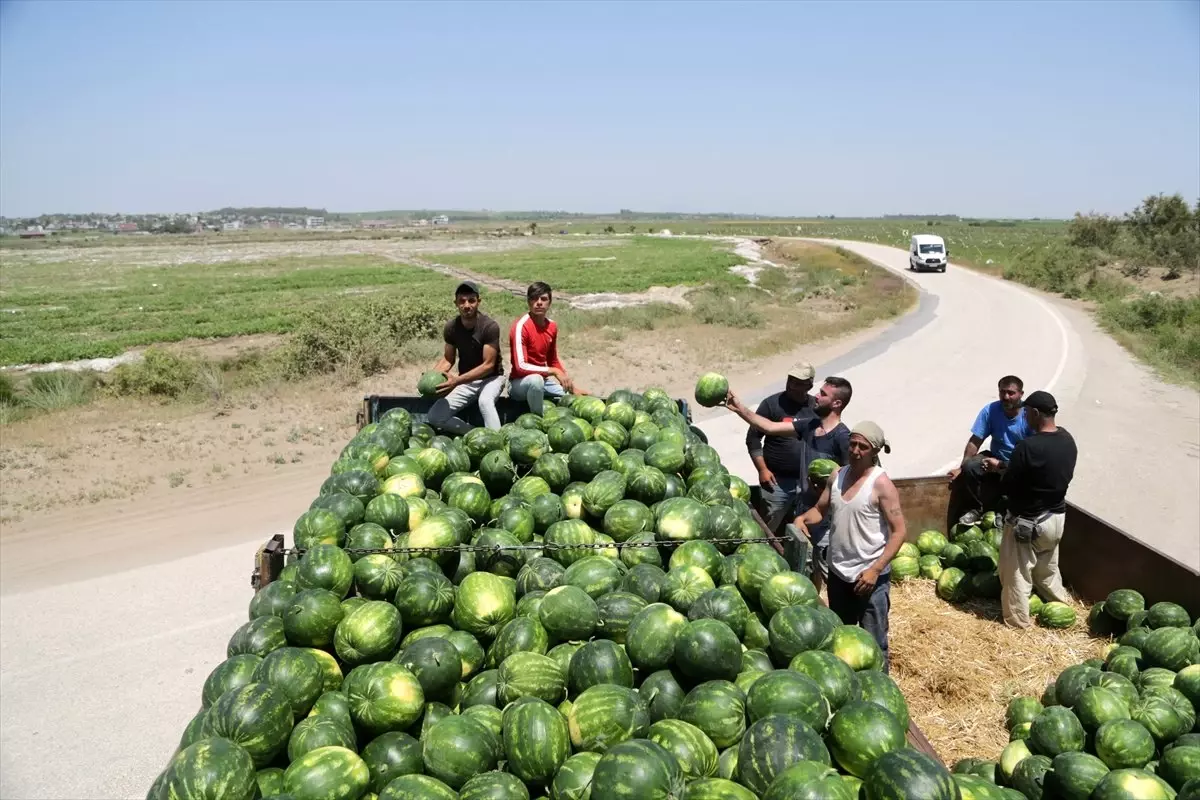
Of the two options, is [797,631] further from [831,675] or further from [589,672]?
[589,672]

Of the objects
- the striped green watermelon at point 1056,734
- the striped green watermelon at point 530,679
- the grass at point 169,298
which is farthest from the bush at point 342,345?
the striped green watermelon at point 1056,734

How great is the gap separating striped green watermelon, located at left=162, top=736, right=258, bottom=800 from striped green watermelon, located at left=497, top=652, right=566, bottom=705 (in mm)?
1173

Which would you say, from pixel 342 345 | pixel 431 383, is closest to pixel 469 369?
pixel 431 383

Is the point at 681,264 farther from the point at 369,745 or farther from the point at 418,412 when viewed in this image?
the point at 369,745

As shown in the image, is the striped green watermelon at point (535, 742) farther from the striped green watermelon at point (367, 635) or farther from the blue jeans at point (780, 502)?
the blue jeans at point (780, 502)

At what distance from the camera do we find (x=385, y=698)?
12.2 ft

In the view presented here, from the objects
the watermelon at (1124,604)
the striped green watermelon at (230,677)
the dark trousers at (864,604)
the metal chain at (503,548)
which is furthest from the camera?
the watermelon at (1124,604)

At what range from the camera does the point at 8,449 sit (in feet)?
41.4

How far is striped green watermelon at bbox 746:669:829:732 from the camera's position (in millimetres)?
3490

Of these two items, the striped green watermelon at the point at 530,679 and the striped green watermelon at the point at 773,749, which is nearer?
the striped green watermelon at the point at 773,749

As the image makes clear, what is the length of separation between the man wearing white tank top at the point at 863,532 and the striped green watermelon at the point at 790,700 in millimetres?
1997

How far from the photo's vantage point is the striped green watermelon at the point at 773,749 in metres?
3.15

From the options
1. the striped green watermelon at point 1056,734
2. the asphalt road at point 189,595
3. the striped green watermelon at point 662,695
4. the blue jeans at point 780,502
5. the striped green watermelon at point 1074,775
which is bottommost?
the asphalt road at point 189,595

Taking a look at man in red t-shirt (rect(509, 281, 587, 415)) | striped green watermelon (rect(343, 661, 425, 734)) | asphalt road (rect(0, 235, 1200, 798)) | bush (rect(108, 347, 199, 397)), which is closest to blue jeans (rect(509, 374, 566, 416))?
man in red t-shirt (rect(509, 281, 587, 415))
